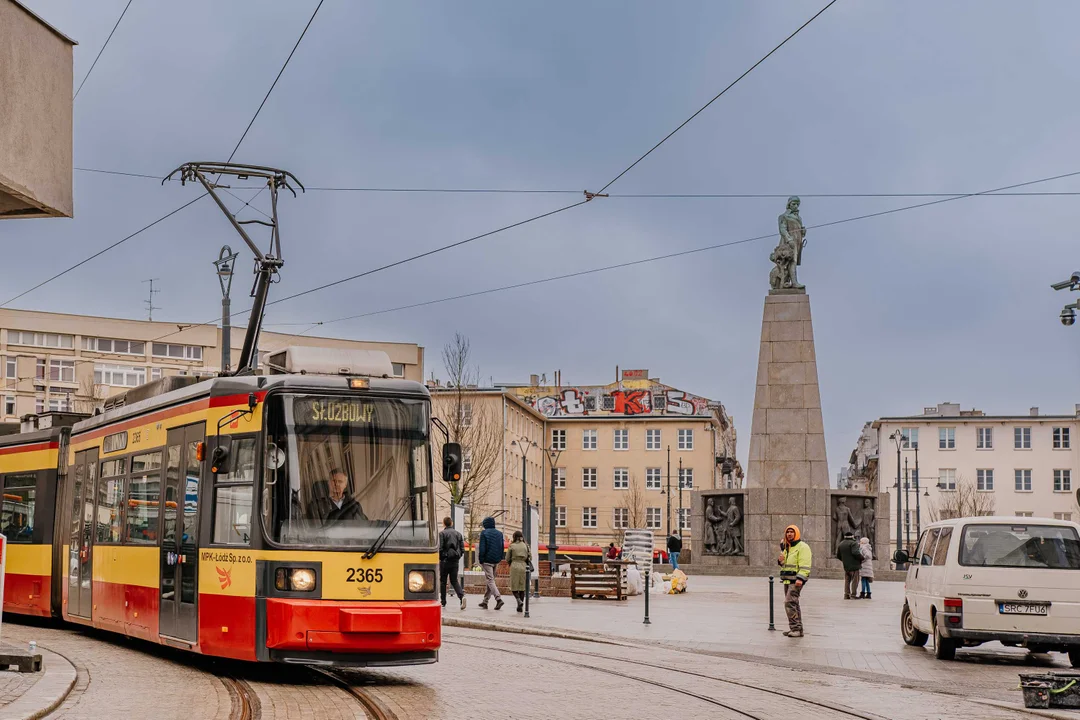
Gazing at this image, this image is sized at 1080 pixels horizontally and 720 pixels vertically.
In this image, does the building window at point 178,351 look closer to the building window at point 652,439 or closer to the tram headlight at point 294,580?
the building window at point 652,439

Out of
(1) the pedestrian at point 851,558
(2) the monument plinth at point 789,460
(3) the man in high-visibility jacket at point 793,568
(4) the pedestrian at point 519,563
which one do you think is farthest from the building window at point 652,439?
(3) the man in high-visibility jacket at point 793,568

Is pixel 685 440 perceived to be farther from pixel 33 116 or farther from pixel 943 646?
pixel 33 116

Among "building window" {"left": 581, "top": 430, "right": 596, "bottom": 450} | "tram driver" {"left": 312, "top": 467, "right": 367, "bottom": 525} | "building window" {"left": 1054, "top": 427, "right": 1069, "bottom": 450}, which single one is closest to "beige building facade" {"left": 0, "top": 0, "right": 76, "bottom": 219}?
"tram driver" {"left": 312, "top": 467, "right": 367, "bottom": 525}

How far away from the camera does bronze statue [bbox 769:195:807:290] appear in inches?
1729

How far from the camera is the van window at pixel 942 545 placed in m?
18.4

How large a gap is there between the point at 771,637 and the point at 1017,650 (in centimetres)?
358

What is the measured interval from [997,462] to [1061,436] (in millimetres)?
5103

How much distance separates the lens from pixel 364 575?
1307cm

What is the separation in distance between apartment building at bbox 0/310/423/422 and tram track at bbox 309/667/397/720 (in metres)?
74.3

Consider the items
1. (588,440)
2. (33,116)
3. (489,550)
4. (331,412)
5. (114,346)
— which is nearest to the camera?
(33,116)

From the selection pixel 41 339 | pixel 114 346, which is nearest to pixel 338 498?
pixel 41 339

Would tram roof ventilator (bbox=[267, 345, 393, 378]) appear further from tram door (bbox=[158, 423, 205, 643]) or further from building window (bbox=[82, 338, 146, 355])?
building window (bbox=[82, 338, 146, 355])

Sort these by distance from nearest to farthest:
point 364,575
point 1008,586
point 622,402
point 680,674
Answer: point 364,575
point 680,674
point 1008,586
point 622,402

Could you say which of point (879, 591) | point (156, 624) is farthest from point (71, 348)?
point (156, 624)
